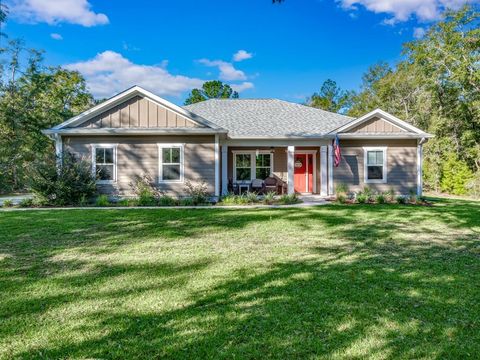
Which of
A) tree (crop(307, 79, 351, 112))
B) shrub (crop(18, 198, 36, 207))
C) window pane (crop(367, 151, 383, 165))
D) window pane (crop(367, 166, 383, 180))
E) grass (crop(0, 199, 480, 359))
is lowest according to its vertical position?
grass (crop(0, 199, 480, 359))

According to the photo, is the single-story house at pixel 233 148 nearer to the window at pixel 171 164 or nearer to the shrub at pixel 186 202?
the window at pixel 171 164

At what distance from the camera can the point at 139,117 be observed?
45.6 feet

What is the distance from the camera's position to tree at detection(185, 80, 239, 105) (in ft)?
150

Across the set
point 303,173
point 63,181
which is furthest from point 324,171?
point 63,181

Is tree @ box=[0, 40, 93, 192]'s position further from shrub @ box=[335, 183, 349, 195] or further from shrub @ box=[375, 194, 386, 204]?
shrub @ box=[375, 194, 386, 204]

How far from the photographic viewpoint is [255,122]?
674 inches

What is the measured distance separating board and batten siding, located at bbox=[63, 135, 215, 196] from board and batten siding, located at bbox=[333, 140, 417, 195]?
6022mm

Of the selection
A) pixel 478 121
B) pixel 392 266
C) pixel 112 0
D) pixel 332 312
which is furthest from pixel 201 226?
pixel 478 121

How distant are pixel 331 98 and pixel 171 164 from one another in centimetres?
3912

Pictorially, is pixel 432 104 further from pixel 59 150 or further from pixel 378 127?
pixel 59 150

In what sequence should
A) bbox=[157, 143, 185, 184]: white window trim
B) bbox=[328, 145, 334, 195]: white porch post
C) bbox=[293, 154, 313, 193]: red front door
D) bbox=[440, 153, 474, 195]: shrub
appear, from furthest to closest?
bbox=[440, 153, 474, 195]: shrub
bbox=[293, 154, 313, 193]: red front door
bbox=[328, 145, 334, 195]: white porch post
bbox=[157, 143, 185, 184]: white window trim

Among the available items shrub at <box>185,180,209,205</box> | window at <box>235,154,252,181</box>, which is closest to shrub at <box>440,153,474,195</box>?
window at <box>235,154,252,181</box>

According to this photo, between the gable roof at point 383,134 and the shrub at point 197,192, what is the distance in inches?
249

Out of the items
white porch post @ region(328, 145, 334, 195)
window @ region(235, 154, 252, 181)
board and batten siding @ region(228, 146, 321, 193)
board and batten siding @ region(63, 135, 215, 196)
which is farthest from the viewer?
window @ region(235, 154, 252, 181)
